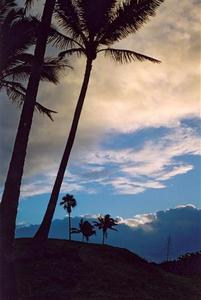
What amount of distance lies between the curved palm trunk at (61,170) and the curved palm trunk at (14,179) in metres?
7.44

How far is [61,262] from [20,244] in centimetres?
251

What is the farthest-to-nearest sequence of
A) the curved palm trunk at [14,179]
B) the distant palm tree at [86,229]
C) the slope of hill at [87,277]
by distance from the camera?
the distant palm tree at [86,229] → the slope of hill at [87,277] → the curved palm trunk at [14,179]

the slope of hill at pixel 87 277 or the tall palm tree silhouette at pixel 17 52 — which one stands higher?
the tall palm tree silhouette at pixel 17 52

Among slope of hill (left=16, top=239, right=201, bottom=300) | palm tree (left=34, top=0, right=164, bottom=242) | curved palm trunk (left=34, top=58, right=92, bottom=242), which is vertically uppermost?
palm tree (left=34, top=0, right=164, bottom=242)

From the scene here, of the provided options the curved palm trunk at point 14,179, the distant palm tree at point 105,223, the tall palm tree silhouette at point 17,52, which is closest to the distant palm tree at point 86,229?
the distant palm tree at point 105,223

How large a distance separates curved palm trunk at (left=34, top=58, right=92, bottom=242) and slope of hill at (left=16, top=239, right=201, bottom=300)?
649 millimetres

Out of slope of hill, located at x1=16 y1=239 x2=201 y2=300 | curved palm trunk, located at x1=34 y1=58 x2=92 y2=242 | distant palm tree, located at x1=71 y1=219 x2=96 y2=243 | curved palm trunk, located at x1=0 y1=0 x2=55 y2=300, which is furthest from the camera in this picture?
distant palm tree, located at x1=71 y1=219 x2=96 y2=243

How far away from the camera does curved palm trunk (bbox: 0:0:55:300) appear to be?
33.8 ft

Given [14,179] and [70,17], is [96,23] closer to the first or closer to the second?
[70,17]

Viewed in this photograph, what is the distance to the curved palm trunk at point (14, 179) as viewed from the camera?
33.8ft

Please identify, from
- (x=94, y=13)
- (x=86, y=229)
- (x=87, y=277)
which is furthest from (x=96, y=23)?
(x=86, y=229)

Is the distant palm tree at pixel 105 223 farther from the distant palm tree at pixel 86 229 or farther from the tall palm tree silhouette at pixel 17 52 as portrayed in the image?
the tall palm tree silhouette at pixel 17 52

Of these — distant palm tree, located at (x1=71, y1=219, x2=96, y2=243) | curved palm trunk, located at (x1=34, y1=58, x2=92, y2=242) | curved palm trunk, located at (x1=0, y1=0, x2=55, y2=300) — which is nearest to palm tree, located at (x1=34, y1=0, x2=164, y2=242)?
curved palm trunk, located at (x1=34, y1=58, x2=92, y2=242)

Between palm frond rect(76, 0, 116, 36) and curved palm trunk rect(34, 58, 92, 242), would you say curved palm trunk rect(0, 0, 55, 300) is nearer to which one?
curved palm trunk rect(34, 58, 92, 242)
